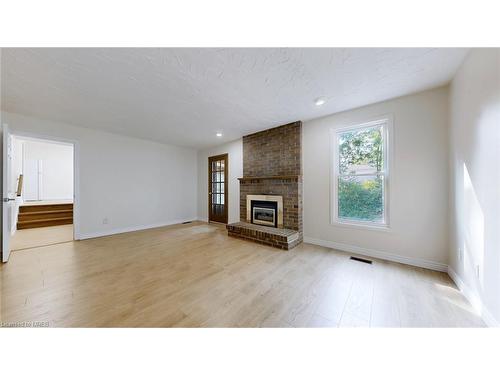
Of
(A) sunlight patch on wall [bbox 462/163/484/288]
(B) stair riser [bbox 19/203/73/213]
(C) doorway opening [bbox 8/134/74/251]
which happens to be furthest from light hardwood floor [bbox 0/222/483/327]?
(B) stair riser [bbox 19/203/73/213]

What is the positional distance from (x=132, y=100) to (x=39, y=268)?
8.90 ft

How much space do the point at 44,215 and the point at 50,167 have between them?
3001 millimetres

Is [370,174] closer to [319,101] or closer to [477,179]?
[477,179]

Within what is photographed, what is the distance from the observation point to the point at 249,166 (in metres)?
4.42

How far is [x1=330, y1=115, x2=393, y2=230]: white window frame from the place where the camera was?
2.62 meters

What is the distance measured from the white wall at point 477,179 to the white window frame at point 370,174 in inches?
25.2

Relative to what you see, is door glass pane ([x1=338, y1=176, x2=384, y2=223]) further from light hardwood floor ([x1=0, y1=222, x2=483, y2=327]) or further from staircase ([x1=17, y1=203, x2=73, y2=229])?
staircase ([x1=17, y1=203, x2=73, y2=229])

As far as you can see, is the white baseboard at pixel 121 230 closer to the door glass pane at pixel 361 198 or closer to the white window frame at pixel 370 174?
the white window frame at pixel 370 174

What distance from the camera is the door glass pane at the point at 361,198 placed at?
2.78m

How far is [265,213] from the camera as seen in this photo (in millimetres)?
3992

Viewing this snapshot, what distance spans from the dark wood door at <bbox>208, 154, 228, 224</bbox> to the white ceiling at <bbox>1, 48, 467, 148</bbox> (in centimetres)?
212
